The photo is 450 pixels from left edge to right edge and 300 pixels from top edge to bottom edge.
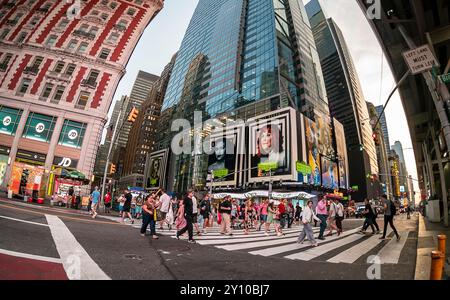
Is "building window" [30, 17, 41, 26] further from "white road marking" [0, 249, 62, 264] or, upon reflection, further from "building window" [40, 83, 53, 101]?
"white road marking" [0, 249, 62, 264]

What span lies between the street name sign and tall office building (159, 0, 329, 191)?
46901mm

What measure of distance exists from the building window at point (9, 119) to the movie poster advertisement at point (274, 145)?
34984mm

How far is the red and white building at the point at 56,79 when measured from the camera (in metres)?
21.8

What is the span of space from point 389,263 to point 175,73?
114 m

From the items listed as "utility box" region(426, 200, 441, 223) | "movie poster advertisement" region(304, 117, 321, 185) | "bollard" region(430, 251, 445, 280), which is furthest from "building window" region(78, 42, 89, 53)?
"movie poster advertisement" region(304, 117, 321, 185)

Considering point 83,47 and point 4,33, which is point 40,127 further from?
point 4,33

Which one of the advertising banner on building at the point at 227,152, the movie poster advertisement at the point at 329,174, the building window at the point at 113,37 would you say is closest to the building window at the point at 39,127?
the building window at the point at 113,37

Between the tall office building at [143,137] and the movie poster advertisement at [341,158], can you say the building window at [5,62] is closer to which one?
the movie poster advertisement at [341,158]

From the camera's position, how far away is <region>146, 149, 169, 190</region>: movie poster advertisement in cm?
7750

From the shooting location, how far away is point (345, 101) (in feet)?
398

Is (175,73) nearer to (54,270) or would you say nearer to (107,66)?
(107,66)

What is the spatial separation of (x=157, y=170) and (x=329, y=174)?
5429 centimetres

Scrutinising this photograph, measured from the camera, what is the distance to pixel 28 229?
658 cm

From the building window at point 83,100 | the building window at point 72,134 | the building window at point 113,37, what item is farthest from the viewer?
the building window at point 113,37
